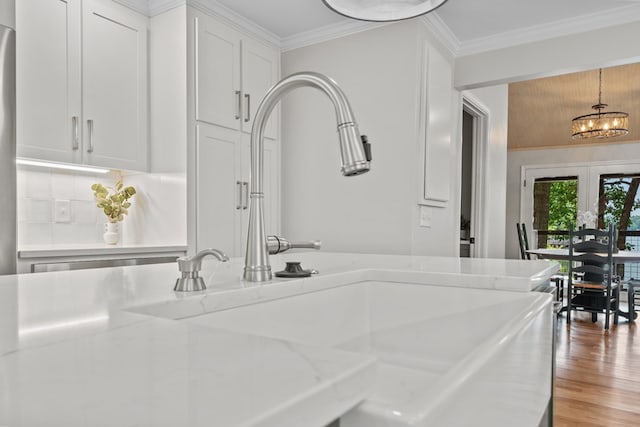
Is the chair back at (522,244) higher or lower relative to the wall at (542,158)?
lower

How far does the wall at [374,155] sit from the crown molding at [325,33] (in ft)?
0.13

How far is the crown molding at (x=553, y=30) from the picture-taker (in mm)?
3025

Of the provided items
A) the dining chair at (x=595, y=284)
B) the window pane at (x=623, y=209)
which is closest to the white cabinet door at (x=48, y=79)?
the dining chair at (x=595, y=284)

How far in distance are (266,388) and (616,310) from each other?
5.37 metres

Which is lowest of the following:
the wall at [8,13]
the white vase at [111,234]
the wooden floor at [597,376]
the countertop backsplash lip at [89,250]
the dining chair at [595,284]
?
the wooden floor at [597,376]

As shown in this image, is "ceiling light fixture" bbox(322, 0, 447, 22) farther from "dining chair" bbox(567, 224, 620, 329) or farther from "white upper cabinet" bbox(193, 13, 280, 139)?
"dining chair" bbox(567, 224, 620, 329)

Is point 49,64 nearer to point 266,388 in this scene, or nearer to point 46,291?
point 46,291

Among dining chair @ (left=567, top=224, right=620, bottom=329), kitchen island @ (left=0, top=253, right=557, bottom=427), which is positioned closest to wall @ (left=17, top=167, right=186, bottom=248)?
kitchen island @ (left=0, top=253, right=557, bottom=427)

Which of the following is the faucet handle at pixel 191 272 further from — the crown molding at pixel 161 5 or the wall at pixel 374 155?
the crown molding at pixel 161 5

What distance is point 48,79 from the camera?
8.07 feet

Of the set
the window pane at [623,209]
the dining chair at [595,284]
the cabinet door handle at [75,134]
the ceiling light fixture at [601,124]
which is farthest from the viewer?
the window pane at [623,209]

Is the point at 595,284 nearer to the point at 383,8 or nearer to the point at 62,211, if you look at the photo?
the point at 383,8

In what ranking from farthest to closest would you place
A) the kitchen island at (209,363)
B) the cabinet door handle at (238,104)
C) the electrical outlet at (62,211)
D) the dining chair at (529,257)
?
1. the dining chair at (529,257)
2. the cabinet door handle at (238,104)
3. the electrical outlet at (62,211)
4. the kitchen island at (209,363)

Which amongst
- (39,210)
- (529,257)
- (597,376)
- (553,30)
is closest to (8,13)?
(39,210)
